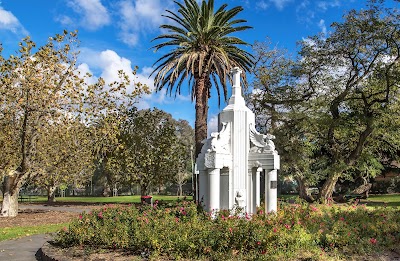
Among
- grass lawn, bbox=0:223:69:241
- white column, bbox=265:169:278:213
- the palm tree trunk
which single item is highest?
the palm tree trunk

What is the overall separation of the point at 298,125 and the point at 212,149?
53.6 ft

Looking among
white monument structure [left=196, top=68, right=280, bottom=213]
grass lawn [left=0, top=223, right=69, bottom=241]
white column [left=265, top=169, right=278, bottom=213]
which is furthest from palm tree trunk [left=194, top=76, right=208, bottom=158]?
white column [left=265, top=169, right=278, bottom=213]

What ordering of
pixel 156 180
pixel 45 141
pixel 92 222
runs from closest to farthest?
pixel 92 222, pixel 45 141, pixel 156 180

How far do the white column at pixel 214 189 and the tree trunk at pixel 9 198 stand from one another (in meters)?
13.0

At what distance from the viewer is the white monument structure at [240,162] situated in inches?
432

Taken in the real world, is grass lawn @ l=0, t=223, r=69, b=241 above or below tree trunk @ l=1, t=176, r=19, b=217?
below

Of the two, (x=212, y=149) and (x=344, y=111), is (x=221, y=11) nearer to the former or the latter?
(x=344, y=111)

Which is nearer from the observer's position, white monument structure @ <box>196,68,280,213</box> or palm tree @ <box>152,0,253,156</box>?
white monument structure @ <box>196,68,280,213</box>

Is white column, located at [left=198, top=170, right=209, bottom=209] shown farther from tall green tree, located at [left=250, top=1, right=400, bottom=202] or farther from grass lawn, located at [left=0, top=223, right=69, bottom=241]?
tall green tree, located at [left=250, top=1, right=400, bottom=202]

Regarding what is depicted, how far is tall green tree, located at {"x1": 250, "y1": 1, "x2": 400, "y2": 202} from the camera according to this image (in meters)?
22.7

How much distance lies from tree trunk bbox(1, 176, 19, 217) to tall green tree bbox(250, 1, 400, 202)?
16.1 meters

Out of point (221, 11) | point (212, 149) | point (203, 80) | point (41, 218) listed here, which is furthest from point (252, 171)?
point (221, 11)

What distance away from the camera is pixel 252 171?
38.0 ft

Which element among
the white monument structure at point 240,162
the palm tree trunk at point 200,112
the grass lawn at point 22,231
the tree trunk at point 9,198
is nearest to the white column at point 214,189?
the white monument structure at point 240,162
